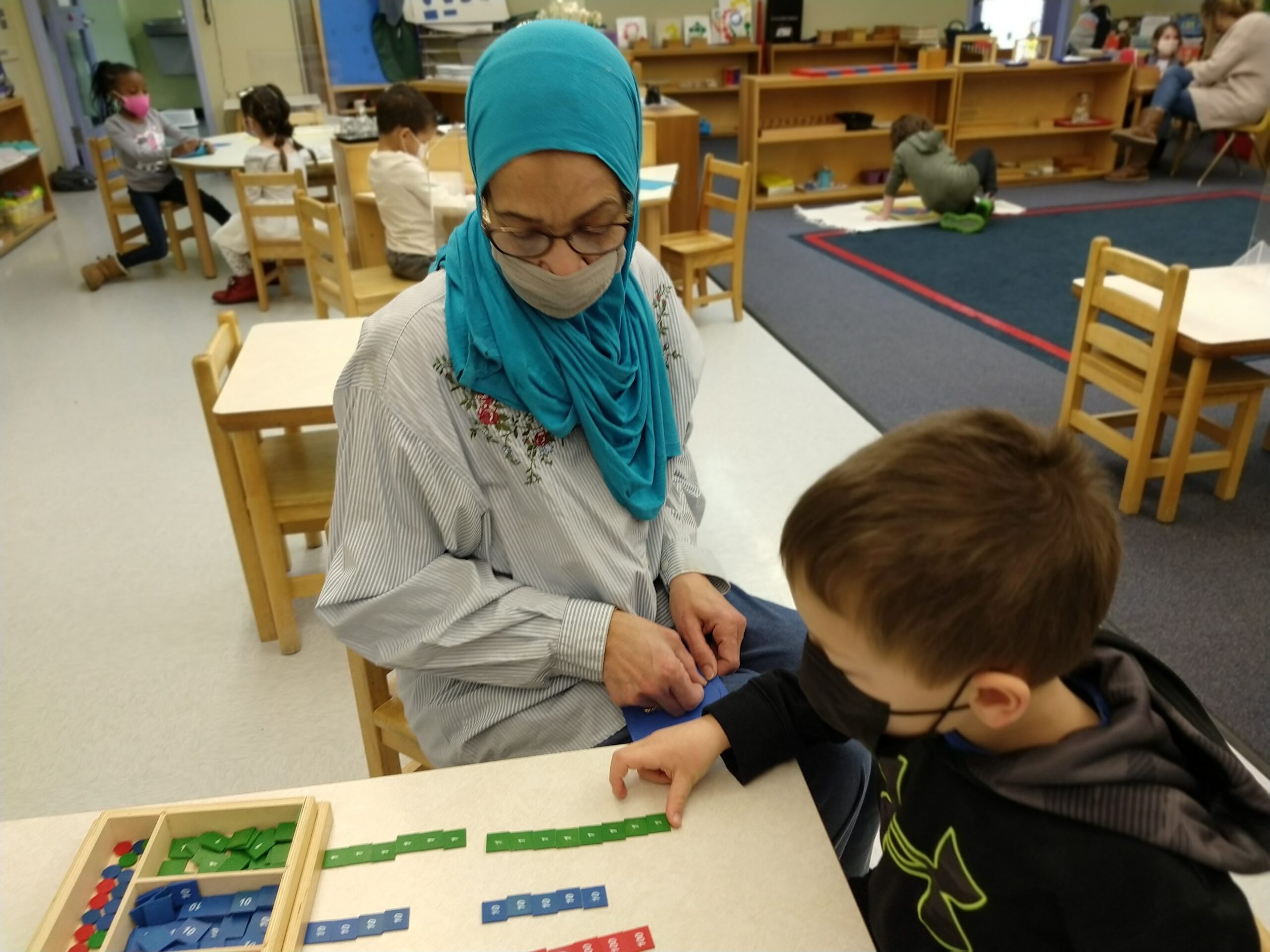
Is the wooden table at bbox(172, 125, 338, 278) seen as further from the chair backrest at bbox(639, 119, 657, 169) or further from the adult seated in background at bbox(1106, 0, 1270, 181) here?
the adult seated in background at bbox(1106, 0, 1270, 181)

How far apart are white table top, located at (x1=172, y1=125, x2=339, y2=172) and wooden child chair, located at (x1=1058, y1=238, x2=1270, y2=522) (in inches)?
153

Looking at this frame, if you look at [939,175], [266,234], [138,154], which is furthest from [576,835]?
[939,175]

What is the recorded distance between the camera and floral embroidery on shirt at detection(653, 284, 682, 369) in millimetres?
1387

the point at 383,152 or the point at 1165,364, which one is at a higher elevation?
the point at 383,152

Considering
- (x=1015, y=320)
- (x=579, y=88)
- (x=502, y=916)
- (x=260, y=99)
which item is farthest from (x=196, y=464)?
(x=1015, y=320)

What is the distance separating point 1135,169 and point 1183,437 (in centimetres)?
544

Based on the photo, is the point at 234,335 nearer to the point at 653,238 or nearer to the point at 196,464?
the point at 196,464

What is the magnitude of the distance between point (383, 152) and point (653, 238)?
1141mm

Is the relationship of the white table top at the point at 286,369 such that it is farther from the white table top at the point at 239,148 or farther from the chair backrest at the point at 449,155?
the white table top at the point at 239,148

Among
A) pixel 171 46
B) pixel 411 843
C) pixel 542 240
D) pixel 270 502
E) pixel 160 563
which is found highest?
pixel 171 46

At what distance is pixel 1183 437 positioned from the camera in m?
2.61

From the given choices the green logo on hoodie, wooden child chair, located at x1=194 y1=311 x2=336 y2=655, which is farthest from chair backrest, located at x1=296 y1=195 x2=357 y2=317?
the green logo on hoodie

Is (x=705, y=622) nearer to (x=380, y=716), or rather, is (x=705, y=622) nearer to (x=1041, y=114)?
(x=380, y=716)

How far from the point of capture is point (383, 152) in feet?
12.3
